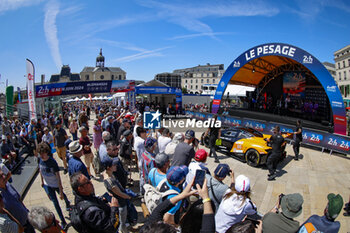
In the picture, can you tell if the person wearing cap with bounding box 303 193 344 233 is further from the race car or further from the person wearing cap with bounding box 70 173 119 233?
the race car

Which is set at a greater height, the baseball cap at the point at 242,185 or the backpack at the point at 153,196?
the baseball cap at the point at 242,185

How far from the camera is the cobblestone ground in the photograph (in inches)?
189

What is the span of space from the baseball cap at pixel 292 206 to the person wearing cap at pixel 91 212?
6.28ft

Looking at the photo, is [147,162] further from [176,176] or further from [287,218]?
[287,218]

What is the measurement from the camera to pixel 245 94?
24234 millimetres

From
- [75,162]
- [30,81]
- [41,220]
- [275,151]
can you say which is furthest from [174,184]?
[30,81]

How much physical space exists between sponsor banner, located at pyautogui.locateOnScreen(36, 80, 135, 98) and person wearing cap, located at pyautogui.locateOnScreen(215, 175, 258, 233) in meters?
16.4

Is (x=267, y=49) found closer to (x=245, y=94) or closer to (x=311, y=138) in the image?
(x=311, y=138)

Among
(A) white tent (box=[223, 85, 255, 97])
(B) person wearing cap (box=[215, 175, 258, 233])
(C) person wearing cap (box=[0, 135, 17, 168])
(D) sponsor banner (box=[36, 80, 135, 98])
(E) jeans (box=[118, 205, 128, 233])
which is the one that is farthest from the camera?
(A) white tent (box=[223, 85, 255, 97])

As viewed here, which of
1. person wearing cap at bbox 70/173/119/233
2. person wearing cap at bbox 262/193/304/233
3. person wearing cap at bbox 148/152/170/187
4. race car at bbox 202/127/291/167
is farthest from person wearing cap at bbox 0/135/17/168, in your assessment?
race car at bbox 202/127/291/167

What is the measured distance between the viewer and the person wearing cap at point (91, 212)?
2062 millimetres

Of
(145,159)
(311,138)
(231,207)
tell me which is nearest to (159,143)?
(145,159)

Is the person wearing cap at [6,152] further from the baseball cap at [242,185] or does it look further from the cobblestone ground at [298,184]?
the baseball cap at [242,185]

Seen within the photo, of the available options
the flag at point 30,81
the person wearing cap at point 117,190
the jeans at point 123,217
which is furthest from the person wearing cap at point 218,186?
the flag at point 30,81
